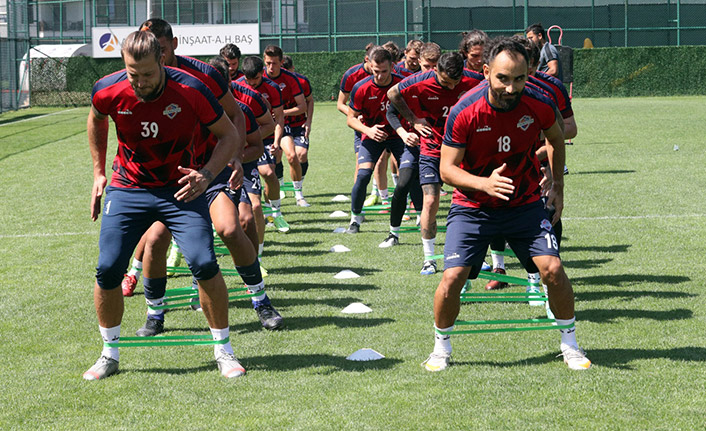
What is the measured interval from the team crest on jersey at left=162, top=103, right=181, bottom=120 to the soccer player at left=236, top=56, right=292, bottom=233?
5.06 metres

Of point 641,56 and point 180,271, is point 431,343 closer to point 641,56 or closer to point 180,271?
point 180,271

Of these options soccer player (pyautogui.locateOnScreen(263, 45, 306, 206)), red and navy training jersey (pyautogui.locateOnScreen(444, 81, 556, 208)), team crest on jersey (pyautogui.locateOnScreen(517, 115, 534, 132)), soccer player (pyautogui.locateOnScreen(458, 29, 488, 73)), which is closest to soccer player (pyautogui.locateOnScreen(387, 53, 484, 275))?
soccer player (pyautogui.locateOnScreen(458, 29, 488, 73))

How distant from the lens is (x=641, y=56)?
135 feet

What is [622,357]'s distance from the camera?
6.05m

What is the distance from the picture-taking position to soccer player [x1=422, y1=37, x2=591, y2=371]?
18.6 feet

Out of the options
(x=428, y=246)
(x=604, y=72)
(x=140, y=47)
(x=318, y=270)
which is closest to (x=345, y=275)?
→ (x=318, y=270)

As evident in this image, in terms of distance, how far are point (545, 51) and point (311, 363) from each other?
371 inches

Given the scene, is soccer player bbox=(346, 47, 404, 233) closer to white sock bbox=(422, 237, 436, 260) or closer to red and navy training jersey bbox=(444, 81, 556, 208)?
white sock bbox=(422, 237, 436, 260)

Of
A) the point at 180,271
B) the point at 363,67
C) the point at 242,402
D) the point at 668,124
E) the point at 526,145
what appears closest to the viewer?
the point at 242,402

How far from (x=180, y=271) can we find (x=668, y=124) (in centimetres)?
2043

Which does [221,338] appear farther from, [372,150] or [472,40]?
[372,150]

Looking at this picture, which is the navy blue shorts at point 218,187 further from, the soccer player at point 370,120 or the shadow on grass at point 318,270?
the soccer player at point 370,120

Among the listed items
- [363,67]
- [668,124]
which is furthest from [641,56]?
[363,67]

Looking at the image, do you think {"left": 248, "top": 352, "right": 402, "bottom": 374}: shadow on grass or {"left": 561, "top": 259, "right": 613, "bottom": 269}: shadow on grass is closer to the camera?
{"left": 248, "top": 352, "right": 402, "bottom": 374}: shadow on grass
